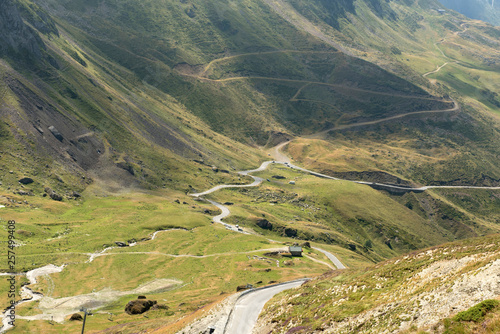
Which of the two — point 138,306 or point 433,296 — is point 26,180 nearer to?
point 138,306

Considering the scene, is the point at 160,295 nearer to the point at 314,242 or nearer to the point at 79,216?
the point at 79,216

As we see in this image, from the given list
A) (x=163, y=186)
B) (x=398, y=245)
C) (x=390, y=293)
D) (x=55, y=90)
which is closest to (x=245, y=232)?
(x=163, y=186)

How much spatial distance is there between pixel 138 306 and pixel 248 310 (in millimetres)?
26100

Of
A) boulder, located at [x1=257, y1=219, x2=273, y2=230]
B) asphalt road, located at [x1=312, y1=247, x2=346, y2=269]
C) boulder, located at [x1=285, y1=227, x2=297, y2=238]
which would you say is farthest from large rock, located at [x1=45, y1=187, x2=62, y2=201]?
asphalt road, located at [x1=312, y1=247, x2=346, y2=269]

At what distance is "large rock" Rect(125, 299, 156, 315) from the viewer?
226 ft

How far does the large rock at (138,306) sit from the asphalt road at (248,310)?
21489mm

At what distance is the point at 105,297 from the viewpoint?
251ft

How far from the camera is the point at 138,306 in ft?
228

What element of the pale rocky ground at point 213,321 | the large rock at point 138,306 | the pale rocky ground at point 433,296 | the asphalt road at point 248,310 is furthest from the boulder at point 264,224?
the pale rocky ground at point 433,296

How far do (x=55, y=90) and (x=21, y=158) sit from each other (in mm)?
58907

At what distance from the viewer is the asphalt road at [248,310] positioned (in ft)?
158

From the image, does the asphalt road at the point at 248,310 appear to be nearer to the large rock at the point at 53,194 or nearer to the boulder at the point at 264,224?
the boulder at the point at 264,224

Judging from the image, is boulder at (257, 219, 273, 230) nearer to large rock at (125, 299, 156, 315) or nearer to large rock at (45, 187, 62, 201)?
large rock at (45, 187, 62, 201)

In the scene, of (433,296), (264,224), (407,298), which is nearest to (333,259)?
(264,224)
